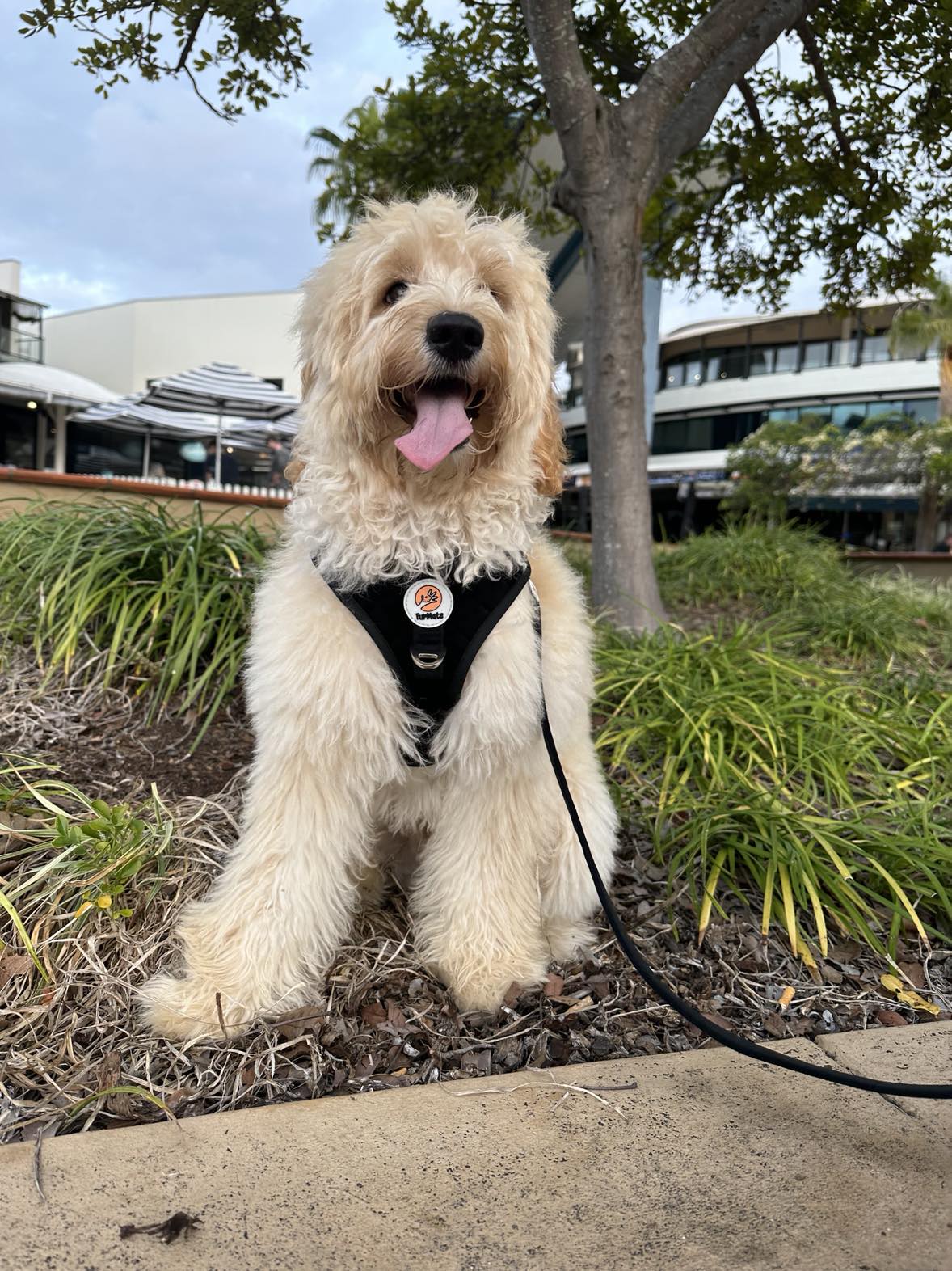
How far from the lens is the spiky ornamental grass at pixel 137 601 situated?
11.1ft

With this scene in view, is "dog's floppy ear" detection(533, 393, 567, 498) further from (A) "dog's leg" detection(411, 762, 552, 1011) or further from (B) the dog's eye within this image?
(A) "dog's leg" detection(411, 762, 552, 1011)

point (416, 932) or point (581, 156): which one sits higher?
point (581, 156)

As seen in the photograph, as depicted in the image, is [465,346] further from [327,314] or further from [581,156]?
[581,156]

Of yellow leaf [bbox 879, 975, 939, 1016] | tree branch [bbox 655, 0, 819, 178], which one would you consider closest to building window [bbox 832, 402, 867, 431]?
tree branch [bbox 655, 0, 819, 178]

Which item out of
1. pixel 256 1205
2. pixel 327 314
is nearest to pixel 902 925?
pixel 256 1205

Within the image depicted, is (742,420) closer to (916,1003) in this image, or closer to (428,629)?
(916,1003)

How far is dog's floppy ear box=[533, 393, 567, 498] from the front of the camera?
2.16m

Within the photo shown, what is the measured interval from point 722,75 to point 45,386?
20.2 metres

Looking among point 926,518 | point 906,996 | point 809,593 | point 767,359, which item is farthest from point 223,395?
point 767,359

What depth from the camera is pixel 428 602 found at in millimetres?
1969

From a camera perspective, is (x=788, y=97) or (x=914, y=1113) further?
(x=788, y=97)

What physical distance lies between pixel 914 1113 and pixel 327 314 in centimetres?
226

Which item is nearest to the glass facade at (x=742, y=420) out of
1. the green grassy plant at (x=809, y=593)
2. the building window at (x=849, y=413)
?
the building window at (x=849, y=413)

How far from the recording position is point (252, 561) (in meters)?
3.98
